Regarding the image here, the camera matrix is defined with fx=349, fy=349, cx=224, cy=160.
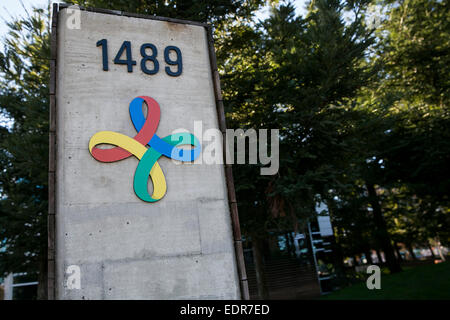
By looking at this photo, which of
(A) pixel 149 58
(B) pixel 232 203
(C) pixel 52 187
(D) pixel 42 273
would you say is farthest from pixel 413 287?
(C) pixel 52 187

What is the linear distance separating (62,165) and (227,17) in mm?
7530

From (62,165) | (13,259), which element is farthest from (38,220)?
(62,165)

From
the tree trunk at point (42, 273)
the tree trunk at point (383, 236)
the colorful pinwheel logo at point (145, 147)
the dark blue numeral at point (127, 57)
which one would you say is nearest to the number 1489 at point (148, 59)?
the dark blue numeral at point (127, 57)

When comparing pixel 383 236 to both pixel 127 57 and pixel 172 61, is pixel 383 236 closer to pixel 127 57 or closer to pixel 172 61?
pixel 172 61

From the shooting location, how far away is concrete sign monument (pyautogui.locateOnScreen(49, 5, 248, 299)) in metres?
4.23

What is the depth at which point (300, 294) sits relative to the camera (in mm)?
16734

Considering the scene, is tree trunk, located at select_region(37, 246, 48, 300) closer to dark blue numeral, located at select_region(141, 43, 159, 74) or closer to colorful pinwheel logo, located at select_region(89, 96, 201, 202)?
colorful pinwheel logo, located at select_region(89, 96, 201, 202)

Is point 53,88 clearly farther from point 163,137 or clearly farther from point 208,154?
point 208,154

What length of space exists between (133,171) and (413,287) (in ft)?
38.7

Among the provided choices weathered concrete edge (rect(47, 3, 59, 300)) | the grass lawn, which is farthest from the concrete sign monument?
the grass lawn

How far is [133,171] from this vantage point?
15.4ft

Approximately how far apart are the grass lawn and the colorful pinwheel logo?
9.54 m

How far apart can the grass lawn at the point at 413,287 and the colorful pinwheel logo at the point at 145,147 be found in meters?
Result: 9.54

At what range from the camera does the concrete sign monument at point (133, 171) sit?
423cm
